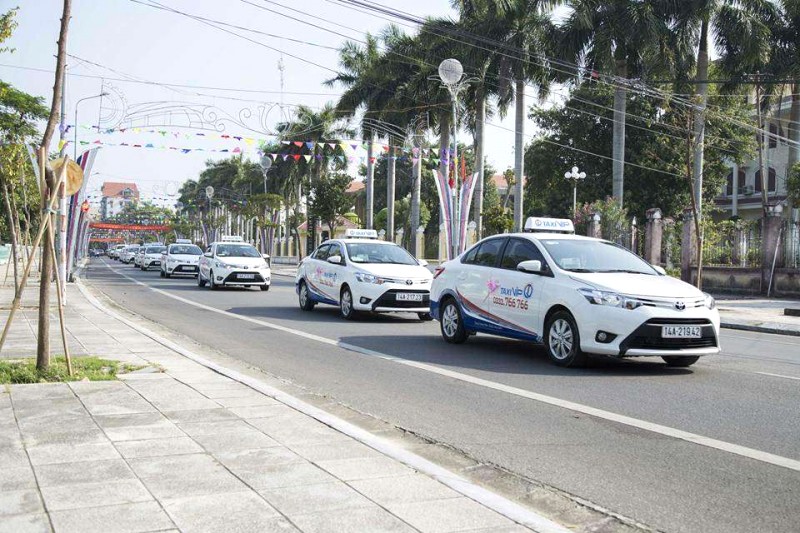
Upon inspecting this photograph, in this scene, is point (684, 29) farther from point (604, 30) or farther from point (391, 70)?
point (391, 70)

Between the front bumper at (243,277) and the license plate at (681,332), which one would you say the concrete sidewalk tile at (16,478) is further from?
the front bumper at (243,277)

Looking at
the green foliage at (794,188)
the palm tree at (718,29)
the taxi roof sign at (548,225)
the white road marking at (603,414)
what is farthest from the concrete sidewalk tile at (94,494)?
the palm tree at (718,29)

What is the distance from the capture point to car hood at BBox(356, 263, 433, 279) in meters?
16.0

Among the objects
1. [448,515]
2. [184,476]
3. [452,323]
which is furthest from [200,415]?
[452,323]

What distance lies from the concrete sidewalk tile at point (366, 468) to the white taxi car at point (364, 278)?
10.2 metres

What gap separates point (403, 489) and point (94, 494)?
5.64ft

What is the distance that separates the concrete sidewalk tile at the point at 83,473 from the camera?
4973mm

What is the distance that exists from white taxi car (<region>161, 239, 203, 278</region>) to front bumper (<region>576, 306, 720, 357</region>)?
92.5 feet

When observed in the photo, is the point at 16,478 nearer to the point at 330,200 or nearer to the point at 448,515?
the point at 448,515

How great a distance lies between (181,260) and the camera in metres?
36.0

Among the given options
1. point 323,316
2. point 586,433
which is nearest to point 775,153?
point 323,316

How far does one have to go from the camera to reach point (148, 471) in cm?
521

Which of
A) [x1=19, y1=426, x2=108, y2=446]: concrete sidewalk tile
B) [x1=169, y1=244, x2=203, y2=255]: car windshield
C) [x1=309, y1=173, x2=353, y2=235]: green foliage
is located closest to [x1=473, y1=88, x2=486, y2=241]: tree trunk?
[x1=169, y1=244, x2=203, y2=255]: car windshield

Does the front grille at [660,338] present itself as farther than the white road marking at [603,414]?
Yes
